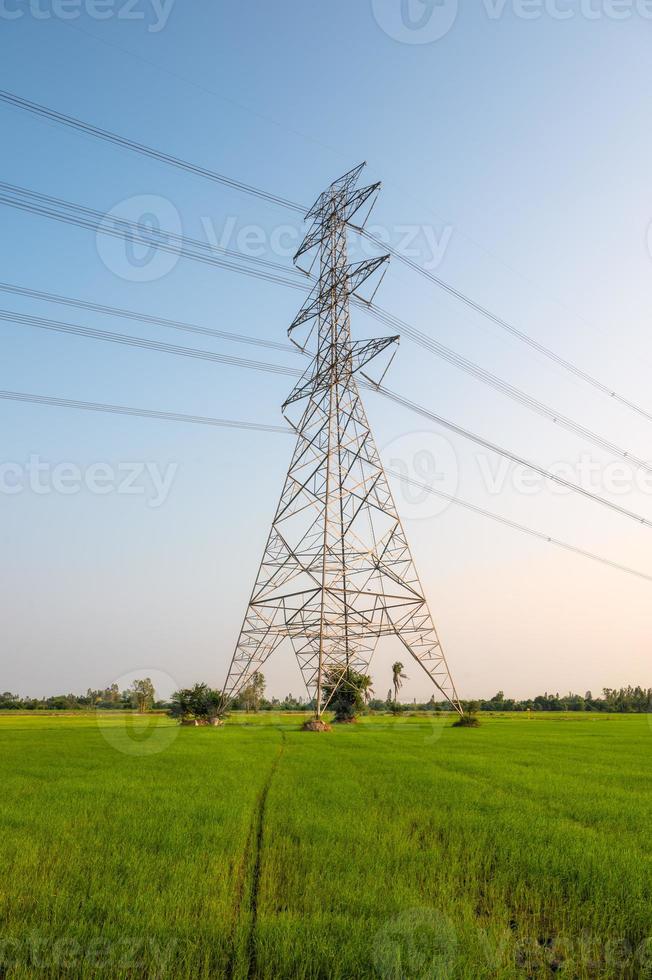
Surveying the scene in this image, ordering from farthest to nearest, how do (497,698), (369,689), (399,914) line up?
(497,698) < (369,689) < (399,914)

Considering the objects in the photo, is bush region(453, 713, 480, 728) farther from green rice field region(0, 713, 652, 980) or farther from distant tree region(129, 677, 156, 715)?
distant tree region(129, 677, 156, 715)

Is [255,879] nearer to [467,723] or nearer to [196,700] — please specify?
[467,723]

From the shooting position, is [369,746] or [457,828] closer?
[457,828]

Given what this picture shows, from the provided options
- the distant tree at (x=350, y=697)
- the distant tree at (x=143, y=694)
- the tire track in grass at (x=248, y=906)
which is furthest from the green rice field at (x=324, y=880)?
the distant tree at (x=143, y=694)

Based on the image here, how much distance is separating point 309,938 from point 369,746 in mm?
23250

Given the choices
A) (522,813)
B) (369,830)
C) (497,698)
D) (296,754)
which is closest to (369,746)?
(296,754)

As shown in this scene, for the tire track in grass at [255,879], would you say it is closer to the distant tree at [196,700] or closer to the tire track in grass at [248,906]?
the tire track in grass at [248,906]

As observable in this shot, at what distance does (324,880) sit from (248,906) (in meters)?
1.16

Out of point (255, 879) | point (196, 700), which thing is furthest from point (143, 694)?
point (255, 879)

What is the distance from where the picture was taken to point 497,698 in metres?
171

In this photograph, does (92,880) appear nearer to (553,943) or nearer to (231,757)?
(553,943)

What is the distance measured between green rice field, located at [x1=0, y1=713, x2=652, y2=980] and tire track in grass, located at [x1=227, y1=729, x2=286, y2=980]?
24 millimetres

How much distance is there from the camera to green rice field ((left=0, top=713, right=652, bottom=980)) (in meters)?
5.14

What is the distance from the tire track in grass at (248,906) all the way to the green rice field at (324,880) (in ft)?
0.08
